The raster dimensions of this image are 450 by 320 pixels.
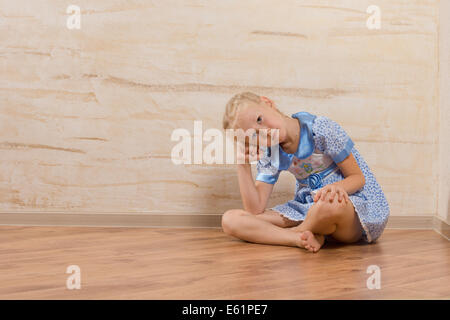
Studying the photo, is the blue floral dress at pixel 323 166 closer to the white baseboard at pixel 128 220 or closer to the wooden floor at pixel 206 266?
the wooden floor at pixel 206 266

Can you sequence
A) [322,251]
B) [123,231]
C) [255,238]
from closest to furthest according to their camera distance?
[322,251] → [255,238] → [123,231]

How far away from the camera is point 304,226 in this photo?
4.54 feet

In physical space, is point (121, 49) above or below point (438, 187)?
above

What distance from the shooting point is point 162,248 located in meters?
1.39

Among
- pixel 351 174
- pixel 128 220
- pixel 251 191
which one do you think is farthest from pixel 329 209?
pixel 128 220

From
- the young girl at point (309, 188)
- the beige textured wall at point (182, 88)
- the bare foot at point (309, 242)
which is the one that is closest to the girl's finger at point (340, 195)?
the young girl at point (309, 188)

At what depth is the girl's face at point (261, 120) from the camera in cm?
137

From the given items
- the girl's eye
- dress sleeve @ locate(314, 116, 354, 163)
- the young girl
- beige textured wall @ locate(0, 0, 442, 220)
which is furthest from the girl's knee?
beige textured wall @ locate(0, 0, 442, 220)

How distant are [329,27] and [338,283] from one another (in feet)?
3.21

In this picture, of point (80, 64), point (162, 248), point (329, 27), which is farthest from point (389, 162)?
point (80, 64)

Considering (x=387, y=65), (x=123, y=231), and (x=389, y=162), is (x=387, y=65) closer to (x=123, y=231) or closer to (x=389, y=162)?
(x=389, y=162)

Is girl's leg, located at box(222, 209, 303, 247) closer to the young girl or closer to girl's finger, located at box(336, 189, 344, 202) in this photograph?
the young girl

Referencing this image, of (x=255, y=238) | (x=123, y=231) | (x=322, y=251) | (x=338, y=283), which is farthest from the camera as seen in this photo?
(x=123, y=231)

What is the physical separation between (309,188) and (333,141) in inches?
6.4
